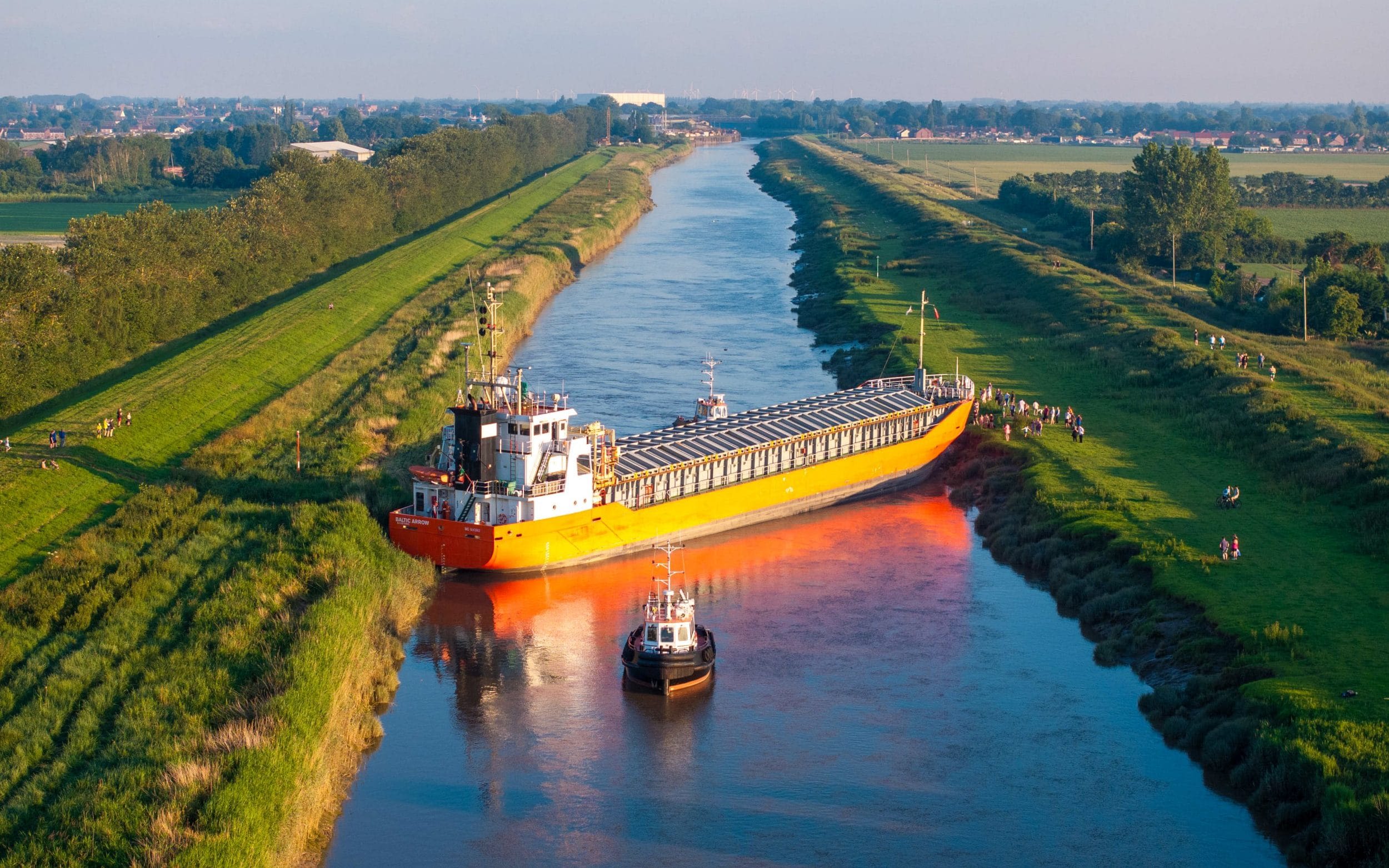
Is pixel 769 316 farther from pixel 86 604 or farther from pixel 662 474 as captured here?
pixel 86 604

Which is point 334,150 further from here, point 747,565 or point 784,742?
point 784,742

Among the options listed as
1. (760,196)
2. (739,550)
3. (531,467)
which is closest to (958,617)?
(739,550)

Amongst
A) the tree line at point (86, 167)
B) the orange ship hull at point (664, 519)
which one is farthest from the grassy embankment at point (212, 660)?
the tree line at point (86, 167)

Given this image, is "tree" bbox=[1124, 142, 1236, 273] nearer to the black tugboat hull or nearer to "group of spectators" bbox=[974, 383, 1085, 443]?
"group of spectators" bbox=[974, 383, 1085, 443]

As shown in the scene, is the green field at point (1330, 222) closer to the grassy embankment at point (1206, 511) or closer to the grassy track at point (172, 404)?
the grassy embankment at point (1206, 511)

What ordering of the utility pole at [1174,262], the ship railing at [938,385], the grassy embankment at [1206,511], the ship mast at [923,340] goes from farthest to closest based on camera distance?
the utility pole at [1174,262], the ship mast at [923,340], the ship railing at [938,385], the grassy embankment at [1206,511]

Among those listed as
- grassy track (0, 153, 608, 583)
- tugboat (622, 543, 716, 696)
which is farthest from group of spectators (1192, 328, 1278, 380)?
grassy track (0, 153, 608, 583)
